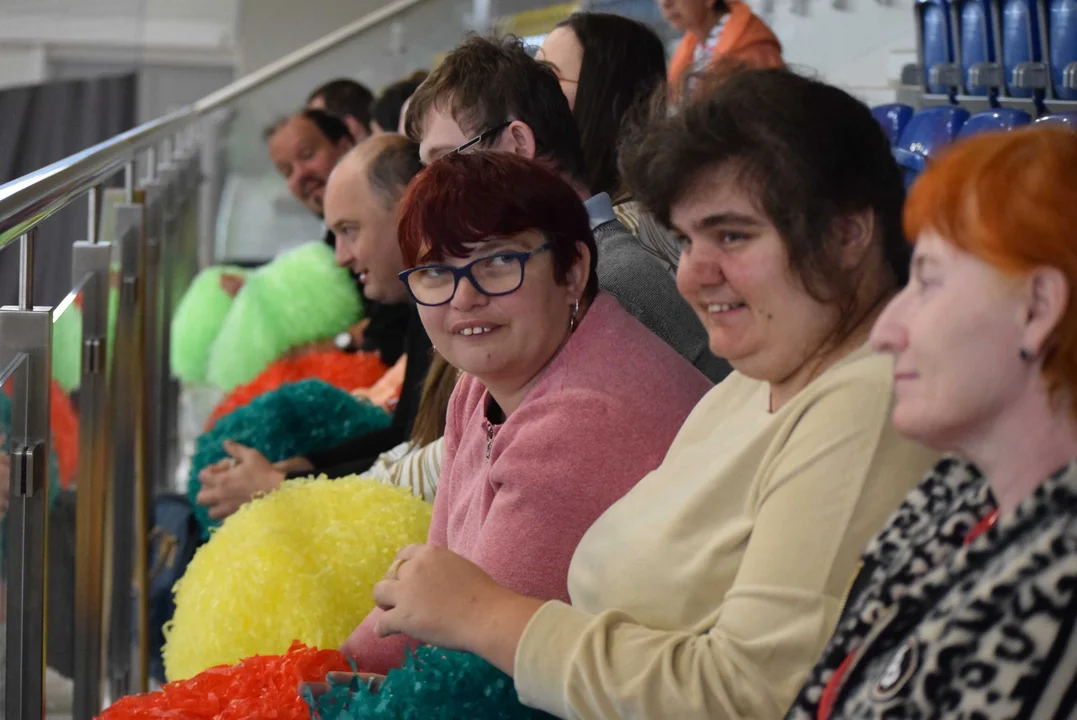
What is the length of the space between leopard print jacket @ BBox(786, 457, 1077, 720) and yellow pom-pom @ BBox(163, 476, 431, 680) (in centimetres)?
98

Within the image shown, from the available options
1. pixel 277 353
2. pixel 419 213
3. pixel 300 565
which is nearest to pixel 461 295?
pixel 419 213

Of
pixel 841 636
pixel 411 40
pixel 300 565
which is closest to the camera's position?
pixel 841 636

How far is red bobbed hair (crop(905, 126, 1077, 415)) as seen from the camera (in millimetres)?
838

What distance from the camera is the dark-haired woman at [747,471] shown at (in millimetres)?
1094

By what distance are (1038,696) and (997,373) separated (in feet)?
0.66

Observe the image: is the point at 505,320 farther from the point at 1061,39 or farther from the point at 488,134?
the point at 1061,39

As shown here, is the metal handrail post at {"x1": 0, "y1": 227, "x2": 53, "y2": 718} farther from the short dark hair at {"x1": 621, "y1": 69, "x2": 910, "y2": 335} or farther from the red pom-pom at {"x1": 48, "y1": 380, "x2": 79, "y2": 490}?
the short dark hair at {"x1": 621, "y1": 69, "x2": 910, "y2": 335}

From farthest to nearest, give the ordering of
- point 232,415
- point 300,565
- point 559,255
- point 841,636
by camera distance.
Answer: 1. point 232,415
2. point 300,565
3. point 559,255
4. point 841,636

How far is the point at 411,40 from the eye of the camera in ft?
25.0

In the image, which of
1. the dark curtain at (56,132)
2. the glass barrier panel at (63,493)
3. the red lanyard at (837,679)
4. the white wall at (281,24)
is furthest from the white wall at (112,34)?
the red lanyard at (837,679)

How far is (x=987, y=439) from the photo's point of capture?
898 millimetres

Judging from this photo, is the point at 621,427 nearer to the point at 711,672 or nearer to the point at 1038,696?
the point at 711,672

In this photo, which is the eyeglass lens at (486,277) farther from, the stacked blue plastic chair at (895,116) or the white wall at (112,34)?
the white wall at (112,34)

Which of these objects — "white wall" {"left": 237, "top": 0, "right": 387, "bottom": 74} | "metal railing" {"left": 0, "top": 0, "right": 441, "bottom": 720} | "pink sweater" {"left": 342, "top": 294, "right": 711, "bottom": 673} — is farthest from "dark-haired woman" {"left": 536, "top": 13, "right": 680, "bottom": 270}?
"white wall" {"left": 237, "top": 0, "right": 387, "bottom": 74}
